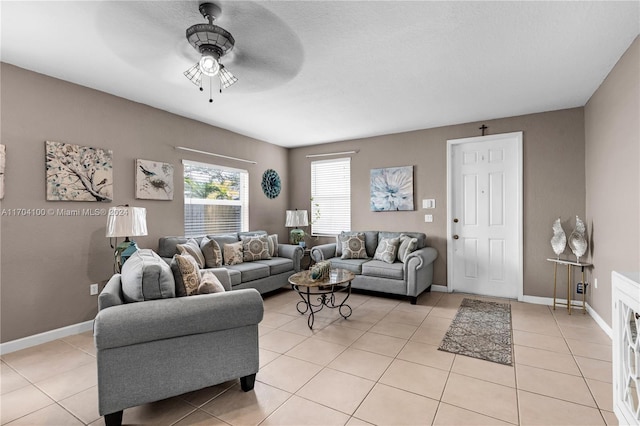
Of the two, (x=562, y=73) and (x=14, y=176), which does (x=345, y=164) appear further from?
(x=14, y=176)

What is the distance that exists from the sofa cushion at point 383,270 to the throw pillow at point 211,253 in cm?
201

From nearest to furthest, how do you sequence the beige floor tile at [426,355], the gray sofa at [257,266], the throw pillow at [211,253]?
the beige floor tile at [426,355]
the gray sofa at [257,266]
the throw pillow at [211,253]

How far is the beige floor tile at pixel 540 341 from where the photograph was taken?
9.08ft

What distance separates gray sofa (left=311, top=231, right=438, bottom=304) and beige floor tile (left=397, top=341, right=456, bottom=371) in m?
1.25

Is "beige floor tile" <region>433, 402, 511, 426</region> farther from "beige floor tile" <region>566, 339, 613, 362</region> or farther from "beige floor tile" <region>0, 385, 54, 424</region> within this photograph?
"beige floor tile" <region>0, 385, 54, 424</region>

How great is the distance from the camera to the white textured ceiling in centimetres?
205

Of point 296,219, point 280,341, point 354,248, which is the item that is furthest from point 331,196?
point 280,341

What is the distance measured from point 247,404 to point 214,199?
3369 millimetres

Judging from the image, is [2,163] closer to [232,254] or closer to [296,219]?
[232,254]

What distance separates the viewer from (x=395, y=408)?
1934 mm

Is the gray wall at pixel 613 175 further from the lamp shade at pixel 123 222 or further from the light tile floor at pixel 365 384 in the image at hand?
the lamp shade at pixel 123 222

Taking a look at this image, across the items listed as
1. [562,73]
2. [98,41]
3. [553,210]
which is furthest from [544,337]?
[98,41]

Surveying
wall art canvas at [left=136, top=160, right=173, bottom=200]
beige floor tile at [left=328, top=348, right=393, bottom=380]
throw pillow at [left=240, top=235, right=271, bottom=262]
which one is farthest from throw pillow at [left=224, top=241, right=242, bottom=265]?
beige floor tile at [left=328, top=348, right=393, bottom=380]

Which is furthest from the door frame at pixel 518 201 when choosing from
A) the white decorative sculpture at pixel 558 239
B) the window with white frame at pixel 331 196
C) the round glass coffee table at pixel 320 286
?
the round glass coffee table at pixel 320 286
